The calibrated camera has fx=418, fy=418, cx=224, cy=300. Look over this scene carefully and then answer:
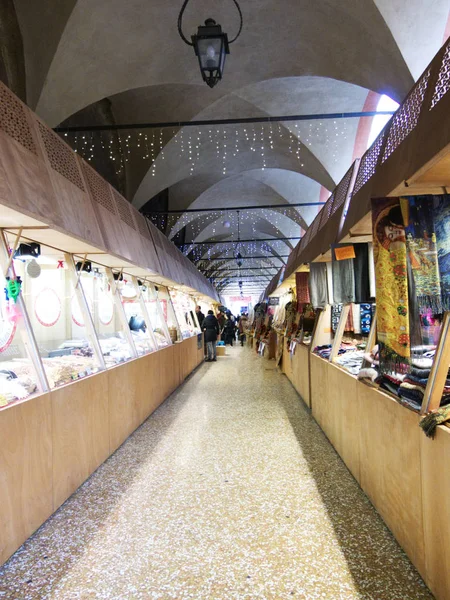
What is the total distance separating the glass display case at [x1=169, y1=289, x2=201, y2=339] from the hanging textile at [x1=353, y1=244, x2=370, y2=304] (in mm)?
5751

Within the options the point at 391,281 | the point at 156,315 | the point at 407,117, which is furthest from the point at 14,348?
the point at 156,315

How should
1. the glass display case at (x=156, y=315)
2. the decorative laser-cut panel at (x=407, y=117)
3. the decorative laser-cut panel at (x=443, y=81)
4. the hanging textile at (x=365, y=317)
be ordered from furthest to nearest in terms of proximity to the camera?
1. the glass display case at (x=156, y=315)
2. the hanging textile at (x=365, y=317)
3. the decorative laser-cut panel at (x=407, y=117)
4. the decorative laser-cut panel at (x=443, y=81)

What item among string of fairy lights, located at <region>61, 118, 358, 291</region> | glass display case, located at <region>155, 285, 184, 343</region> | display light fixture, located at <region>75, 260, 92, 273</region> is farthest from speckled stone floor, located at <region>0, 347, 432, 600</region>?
string of fairy lights, located at <region>61, 118, 358, 291</region>

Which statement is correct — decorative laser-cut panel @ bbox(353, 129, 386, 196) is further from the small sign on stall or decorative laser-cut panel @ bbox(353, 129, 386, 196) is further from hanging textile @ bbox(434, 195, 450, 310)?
hanging textile @ bbox(434, 195, 450, 310)

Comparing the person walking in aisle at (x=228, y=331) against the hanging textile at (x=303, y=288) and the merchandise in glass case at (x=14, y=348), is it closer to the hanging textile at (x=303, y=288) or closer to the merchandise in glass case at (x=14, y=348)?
the hanging textile at (x=303, y=288)

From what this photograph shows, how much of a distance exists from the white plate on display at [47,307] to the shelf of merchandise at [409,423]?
291 centimetres

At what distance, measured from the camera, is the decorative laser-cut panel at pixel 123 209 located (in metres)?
5.17

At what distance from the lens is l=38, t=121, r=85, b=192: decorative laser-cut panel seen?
329 centimetres

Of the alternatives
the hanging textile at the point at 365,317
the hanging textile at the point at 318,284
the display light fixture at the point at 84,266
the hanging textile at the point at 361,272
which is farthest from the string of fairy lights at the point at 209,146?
the hanging textile at the point at 361,272

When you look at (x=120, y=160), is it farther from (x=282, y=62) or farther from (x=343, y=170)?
(x=343, y=170)

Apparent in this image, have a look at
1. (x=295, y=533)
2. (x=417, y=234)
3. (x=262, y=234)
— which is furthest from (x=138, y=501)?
(x=262, y=234)

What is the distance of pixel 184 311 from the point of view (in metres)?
11.3

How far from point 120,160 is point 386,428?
9142mm

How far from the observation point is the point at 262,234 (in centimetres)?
2398
